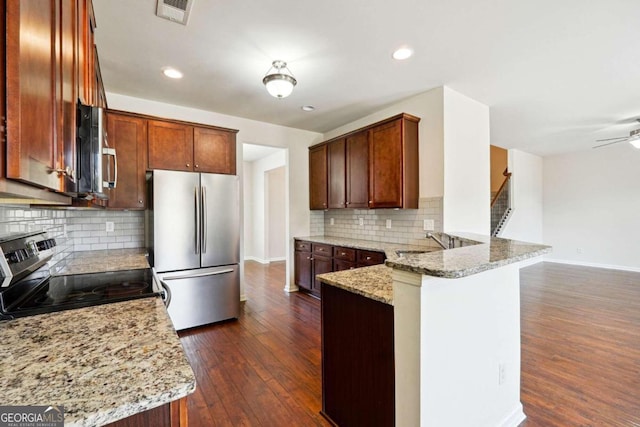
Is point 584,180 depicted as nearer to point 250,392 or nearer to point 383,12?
point 383,12

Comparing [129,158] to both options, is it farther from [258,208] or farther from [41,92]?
[258,208]

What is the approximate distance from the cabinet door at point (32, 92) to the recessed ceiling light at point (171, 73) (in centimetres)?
215

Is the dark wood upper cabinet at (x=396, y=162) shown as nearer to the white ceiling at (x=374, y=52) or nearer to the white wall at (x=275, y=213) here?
the white ceiling at (x=374, y=52)

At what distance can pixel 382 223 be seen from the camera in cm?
404

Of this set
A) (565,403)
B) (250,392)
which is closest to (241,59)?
(250,392)

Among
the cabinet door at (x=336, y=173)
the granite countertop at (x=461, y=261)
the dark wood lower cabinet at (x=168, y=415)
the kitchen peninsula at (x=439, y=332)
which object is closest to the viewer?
the dark wood lower cabinet at (x=168, y=415)

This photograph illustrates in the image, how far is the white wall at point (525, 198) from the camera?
660cm

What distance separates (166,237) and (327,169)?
8.17 feet

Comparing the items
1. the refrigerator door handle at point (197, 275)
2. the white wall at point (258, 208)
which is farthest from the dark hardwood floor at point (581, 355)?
the white wall at point (258, 208)

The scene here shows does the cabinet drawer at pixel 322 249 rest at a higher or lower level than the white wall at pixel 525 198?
lower

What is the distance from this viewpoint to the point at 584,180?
263 inches

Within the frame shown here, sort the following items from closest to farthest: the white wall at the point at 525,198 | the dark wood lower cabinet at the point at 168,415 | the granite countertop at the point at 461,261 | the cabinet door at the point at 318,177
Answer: the dark wood lower cabinet at the point at 168,415
the granite countertop at the point at 461,261
the cabinet door at the point at 318,177
the white wall at the point at 525,198

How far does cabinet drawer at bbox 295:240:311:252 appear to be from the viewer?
14.6ft

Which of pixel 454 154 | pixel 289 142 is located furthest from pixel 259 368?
pixel 289 142
